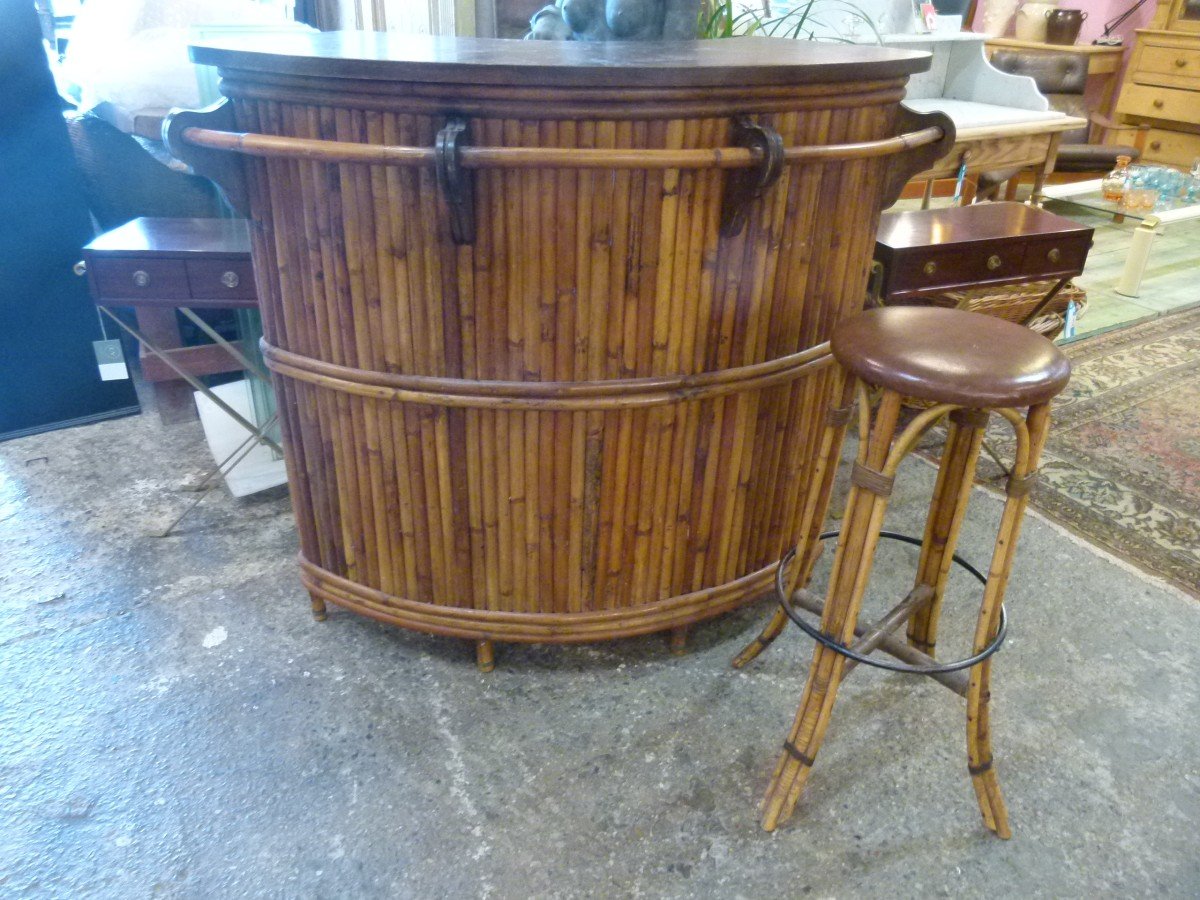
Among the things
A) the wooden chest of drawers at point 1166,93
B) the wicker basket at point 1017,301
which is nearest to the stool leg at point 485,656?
the wicker basket at point 1017,301

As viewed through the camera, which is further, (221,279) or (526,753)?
(221,279)

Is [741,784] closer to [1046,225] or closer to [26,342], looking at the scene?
[1046,225]

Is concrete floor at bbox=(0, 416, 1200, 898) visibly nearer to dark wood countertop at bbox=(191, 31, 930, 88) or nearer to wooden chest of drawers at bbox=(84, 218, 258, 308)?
wooden chest of drawers at bbox=(84, 218, 258, 308)

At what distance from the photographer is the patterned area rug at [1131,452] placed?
8.29ft

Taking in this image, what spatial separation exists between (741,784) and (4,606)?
175cm

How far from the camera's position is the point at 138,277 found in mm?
2172

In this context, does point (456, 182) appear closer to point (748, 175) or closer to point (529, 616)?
point (748, 175)

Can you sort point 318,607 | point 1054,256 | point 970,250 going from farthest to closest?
point 1054,256 < point 970,250 < point 318,607

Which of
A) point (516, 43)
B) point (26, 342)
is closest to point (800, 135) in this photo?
point (516, 43)

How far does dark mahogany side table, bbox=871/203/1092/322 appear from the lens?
252 cm

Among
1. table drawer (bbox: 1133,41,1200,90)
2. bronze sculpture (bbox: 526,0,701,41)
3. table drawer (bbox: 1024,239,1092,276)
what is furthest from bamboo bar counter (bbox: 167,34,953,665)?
table drawer (bbox: 1133,41,1200,90)

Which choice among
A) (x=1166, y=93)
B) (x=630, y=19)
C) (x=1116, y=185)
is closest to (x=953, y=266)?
(x=630, y=19)

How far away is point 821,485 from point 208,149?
4.15 feet

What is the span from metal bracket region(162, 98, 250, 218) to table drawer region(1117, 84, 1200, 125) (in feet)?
23.1
